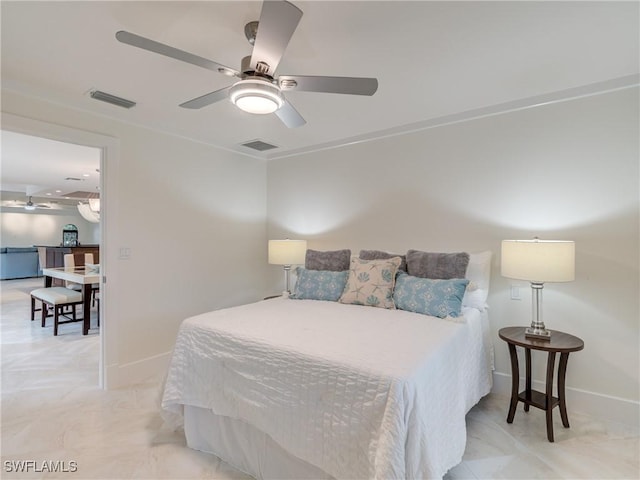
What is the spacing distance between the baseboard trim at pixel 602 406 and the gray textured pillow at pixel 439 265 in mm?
1115

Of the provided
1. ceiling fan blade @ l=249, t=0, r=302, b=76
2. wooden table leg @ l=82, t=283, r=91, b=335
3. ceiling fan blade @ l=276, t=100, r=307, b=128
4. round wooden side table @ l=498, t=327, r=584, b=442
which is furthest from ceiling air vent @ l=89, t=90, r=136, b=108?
round wooden side table @ l=498, t=327, r=584, b=442

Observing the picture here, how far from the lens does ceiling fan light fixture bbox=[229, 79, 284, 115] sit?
5.29ft

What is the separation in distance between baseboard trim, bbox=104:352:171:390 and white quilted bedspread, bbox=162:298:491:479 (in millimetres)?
1117

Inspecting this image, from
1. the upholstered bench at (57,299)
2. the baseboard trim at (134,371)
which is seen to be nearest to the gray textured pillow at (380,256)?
the baseboard trim at (134,371)

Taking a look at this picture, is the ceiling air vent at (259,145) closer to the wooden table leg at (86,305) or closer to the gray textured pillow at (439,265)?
the gray textured pillow at (439,265)

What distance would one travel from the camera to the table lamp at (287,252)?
11.9 feet

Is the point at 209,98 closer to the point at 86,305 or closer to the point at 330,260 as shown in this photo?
the point at 330,260

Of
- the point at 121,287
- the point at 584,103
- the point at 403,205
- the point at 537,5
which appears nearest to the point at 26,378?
the point at 121,287

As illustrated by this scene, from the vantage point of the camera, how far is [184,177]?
3.45 metres

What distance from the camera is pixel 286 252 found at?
363cm

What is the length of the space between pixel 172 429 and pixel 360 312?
1.52m

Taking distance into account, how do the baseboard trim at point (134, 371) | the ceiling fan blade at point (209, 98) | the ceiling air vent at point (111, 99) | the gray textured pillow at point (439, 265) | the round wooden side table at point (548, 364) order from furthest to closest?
the baseboard trim at point (134, 371)
the gray textured pillow at point (439, 265)
the ceiling air vent at point (111, 99)
the round wooden side table at point (548, 364)
the ceiling fan blade at point (209, 98)

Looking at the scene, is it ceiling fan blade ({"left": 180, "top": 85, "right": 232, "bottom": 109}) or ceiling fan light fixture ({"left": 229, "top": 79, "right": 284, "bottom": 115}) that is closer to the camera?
ceiling fan light fixture ({"left": 229, "top": 79, "right": 284, "bottom": 115})

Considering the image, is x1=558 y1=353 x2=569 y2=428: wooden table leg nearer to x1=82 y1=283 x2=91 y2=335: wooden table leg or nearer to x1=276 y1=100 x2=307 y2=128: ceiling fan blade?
x1=276 y1=100 x2=307 y2=128: ceiling fan blade
